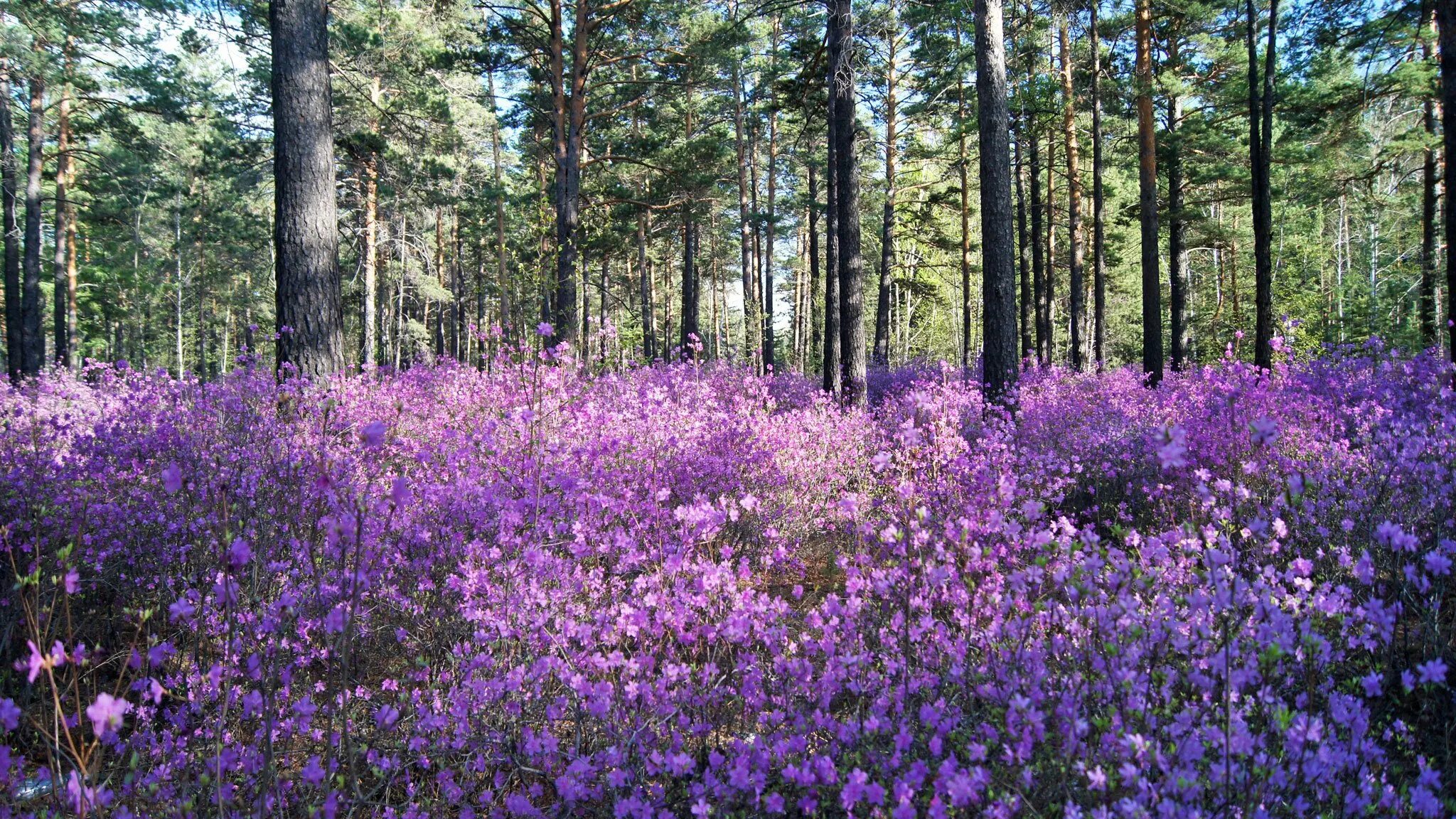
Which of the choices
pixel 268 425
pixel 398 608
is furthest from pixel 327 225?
pixel 398 608

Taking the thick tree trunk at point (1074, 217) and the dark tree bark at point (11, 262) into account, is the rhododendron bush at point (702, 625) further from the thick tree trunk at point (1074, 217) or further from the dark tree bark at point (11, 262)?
the dark tree bark at point (11, 262)

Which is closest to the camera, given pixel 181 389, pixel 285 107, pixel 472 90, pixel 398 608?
pixel 398 608

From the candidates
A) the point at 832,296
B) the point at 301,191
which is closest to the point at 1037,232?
the point at 832,296

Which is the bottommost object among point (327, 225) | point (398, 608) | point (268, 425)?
point (398, 608)

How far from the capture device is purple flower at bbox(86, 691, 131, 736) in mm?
1244

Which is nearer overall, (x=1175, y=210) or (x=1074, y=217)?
(x=1074, y=217)

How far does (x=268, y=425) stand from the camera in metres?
4.52

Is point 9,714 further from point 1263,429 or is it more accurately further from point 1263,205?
point 1263,205

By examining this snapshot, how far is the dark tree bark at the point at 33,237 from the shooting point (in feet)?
50.9

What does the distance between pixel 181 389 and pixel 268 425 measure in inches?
79.9

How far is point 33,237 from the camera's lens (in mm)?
16750

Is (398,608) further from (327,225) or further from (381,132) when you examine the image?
(381,132)

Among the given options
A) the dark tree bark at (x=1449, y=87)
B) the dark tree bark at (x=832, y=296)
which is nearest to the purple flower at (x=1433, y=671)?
the dark tree bark at (x=1449, y=87)

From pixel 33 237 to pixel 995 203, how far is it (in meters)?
21.4
